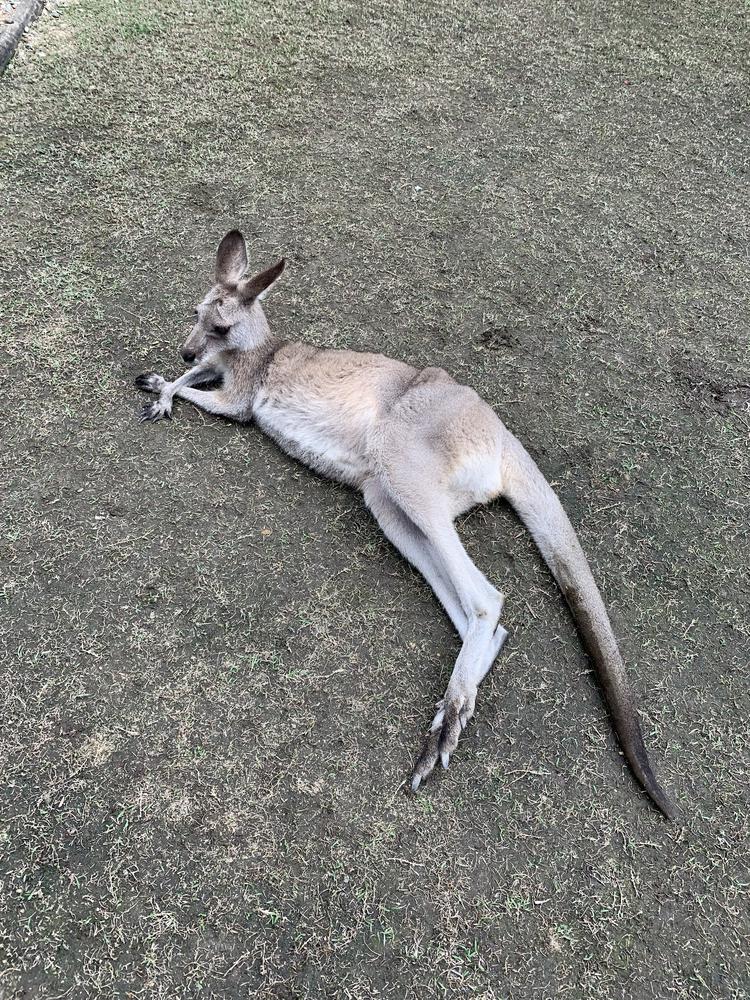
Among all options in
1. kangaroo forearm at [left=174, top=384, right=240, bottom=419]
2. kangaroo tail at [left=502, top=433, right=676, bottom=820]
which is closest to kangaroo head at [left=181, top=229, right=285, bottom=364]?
kangaroo forearm at [left=174, top=384, right=240, bottom=419]

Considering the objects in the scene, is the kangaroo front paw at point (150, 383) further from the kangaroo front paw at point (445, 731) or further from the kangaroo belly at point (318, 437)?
the kangaroo front paw at point (445, 731)

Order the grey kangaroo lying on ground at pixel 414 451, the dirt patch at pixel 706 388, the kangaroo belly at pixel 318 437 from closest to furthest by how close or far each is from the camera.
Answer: the grey kangaroo lying on ground at pixel 414 451 < the kangaroo belly at pixel 318 437 < the dirt patch at pixel 706 388

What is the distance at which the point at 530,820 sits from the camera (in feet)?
7.47

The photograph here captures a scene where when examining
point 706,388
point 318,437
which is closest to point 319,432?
point 318,437

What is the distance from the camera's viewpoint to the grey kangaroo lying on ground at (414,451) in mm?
2527

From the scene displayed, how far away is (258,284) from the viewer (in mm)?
3346

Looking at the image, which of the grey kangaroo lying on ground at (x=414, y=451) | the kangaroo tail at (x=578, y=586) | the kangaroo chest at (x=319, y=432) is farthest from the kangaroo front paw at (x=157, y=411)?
the kangaroo tail at (x=578, y=586)

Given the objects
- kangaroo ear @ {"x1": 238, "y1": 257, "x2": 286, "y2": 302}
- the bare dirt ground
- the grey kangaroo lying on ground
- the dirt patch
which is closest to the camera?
the bare dirt ground

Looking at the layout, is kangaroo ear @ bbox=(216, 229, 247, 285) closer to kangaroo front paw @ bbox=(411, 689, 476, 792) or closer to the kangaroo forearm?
the kangaroo forearm

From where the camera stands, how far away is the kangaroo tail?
7.82 feet

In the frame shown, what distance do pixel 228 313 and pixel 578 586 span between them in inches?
A: 80.3

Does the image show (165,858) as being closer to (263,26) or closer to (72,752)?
(72,752)

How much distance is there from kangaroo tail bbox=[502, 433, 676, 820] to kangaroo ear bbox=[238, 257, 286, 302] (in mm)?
1324

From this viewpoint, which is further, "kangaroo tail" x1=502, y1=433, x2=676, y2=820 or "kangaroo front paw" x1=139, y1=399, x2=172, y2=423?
"kangaroo front paw" x1=139, y1=399, x2=172, y2=423
